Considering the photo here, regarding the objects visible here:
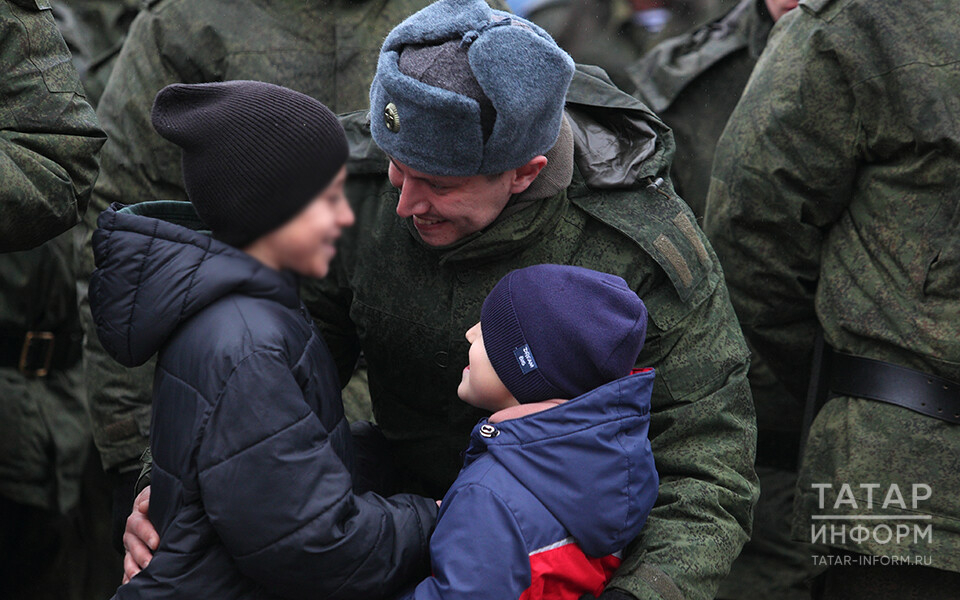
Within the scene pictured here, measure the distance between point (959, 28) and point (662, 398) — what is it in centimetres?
121

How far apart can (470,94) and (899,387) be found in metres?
1.39

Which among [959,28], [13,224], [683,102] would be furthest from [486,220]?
[683,102]

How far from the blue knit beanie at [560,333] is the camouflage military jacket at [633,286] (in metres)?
0.32

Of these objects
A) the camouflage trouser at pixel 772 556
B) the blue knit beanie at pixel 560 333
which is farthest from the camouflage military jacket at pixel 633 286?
the camouflage trouser at pixel 772 556

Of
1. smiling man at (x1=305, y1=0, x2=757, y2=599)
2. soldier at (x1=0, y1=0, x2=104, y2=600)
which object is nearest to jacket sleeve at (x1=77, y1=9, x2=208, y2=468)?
soldier at (x1=0, y1=0, x2=104, y2=600)

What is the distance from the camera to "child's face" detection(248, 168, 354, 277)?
4.31ft

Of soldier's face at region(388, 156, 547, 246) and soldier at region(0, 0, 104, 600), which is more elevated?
soldier's face at region(388, 156, 547, 246)

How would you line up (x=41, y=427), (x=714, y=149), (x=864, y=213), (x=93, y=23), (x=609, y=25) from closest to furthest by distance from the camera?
(x=864, y=213) → (x=41, y=427) → (x=714, y=149) → (x=93, y=23) → (x=609, y=25)

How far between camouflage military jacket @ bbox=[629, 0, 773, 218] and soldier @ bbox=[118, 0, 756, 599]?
1627mm

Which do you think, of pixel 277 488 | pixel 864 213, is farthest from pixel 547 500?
pixel 864 213

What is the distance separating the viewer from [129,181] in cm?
311

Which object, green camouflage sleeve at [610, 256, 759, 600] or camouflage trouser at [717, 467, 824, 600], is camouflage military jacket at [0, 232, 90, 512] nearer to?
green camouflage sleeve at [610, 256, 759, 600]

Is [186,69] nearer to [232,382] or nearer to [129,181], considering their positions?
[129,181]

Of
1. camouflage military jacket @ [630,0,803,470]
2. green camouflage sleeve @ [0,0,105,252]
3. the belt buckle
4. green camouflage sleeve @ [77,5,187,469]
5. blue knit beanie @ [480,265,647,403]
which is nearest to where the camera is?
blue knit beanie @ [480,265,647,403]
